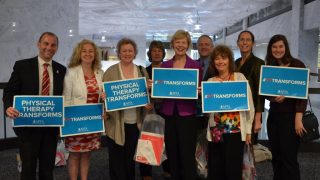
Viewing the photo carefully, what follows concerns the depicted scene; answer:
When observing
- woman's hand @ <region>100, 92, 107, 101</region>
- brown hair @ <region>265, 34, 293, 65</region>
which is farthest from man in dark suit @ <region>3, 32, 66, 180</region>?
brown hair @ <region>265, 34, 293, 65</region>

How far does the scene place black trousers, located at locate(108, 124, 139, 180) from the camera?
319 cm

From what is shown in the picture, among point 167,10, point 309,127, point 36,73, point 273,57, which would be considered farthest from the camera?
point 167,10

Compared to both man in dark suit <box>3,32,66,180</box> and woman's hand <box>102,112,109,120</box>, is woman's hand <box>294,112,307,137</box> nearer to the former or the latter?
woman's hand <box>102,112,109,120</box>

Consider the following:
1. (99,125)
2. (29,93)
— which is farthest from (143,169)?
(29,93)

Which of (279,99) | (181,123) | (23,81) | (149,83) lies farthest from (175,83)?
(23,81)

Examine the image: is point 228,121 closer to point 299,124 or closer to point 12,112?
point 299,124

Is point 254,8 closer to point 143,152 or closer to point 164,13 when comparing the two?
point 164,13

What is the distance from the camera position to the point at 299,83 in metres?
3.06

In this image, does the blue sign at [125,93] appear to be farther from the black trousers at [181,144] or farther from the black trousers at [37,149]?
the black trousers at [37,149]

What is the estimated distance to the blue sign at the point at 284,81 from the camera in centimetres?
304

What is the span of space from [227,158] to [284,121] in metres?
0.67

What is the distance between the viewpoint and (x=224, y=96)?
116 inches

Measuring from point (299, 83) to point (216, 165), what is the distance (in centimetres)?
111

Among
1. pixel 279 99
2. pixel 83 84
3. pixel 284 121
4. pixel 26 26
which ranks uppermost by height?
pixel 26 26
